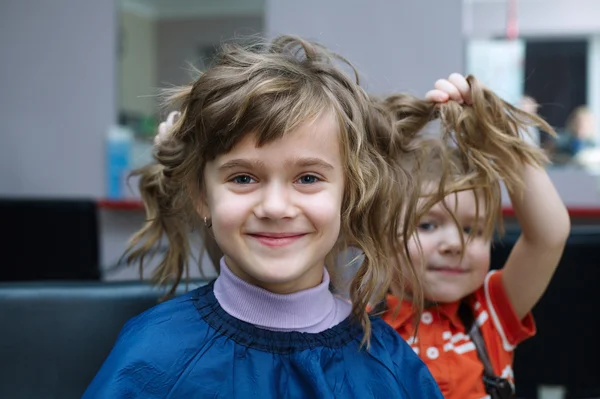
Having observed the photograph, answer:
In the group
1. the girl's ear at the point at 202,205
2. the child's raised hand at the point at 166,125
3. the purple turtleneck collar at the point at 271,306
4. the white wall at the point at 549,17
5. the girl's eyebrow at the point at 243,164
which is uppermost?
the white wall at the point at 549,17

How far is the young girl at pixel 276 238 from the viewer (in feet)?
3.59

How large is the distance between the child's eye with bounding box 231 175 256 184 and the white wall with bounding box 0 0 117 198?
10.2 feet

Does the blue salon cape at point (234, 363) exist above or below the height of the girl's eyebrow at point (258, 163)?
below

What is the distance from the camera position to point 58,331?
1428 mm

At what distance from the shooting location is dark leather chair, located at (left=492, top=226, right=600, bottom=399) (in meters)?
1.99

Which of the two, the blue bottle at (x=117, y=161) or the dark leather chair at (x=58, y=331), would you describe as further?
the blue bottle at (x=117, y=161)

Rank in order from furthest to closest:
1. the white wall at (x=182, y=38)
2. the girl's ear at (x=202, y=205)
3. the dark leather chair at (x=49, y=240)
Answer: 1. the white wall at (x=182, y=38)
2. the dark leather chair at (x=49, y=240)
3. the girl's ear at (x=202, y=205)

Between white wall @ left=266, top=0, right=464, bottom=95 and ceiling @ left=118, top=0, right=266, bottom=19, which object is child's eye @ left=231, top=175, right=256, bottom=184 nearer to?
white wall @ left=266, top=0, right=464, bottom=95

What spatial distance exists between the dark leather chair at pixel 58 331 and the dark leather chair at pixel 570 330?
1.06 meters

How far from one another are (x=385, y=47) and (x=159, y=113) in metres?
2.45

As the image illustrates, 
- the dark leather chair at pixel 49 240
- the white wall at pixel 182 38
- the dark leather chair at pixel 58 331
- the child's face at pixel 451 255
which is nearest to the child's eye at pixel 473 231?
the child's face at pixel 451 255

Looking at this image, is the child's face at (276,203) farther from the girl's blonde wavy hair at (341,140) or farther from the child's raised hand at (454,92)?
the child's raised hand at (454,92)

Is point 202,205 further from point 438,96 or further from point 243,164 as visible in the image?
point 438,96

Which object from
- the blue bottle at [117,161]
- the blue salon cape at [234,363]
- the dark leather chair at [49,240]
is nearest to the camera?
the blue salon cape at [234,363]
